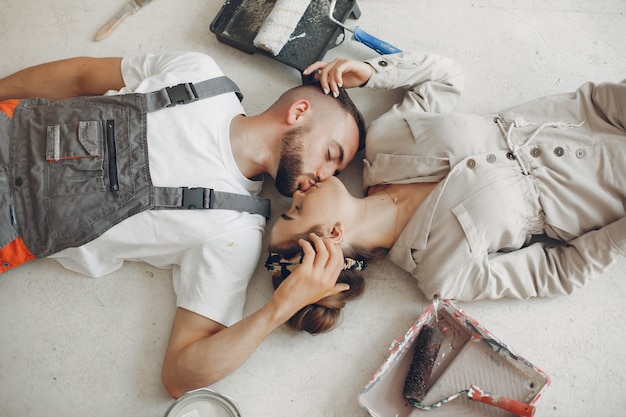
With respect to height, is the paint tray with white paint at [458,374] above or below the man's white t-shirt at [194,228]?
below

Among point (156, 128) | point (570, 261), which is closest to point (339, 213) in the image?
point (156, 128)

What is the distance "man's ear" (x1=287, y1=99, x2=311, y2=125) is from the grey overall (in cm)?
31

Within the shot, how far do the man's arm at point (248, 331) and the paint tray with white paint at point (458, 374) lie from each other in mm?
325

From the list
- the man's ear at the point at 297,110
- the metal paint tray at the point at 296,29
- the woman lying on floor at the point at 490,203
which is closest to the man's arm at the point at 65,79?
the metal paint tray at the point at 296,29

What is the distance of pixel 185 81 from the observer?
155 centimetres

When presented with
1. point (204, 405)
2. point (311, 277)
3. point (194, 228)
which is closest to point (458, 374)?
point (311, 277)

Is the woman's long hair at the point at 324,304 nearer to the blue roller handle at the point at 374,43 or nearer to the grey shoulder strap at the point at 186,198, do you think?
the grey shoulder strap at the point at 186,198

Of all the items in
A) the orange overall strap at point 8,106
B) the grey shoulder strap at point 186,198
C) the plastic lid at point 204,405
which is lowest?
the plastic lid at point 204,405

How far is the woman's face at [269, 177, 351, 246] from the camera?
4.78 ft

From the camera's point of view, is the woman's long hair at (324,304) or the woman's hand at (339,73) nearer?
the woman's long hair at (324,304)

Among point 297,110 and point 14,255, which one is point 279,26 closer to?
point 297,110

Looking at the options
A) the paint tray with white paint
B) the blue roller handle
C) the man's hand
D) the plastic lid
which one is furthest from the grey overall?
the blue roller handle

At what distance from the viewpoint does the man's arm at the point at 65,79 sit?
165 centimetres

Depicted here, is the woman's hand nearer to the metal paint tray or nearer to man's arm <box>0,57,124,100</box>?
the metal paint tray
